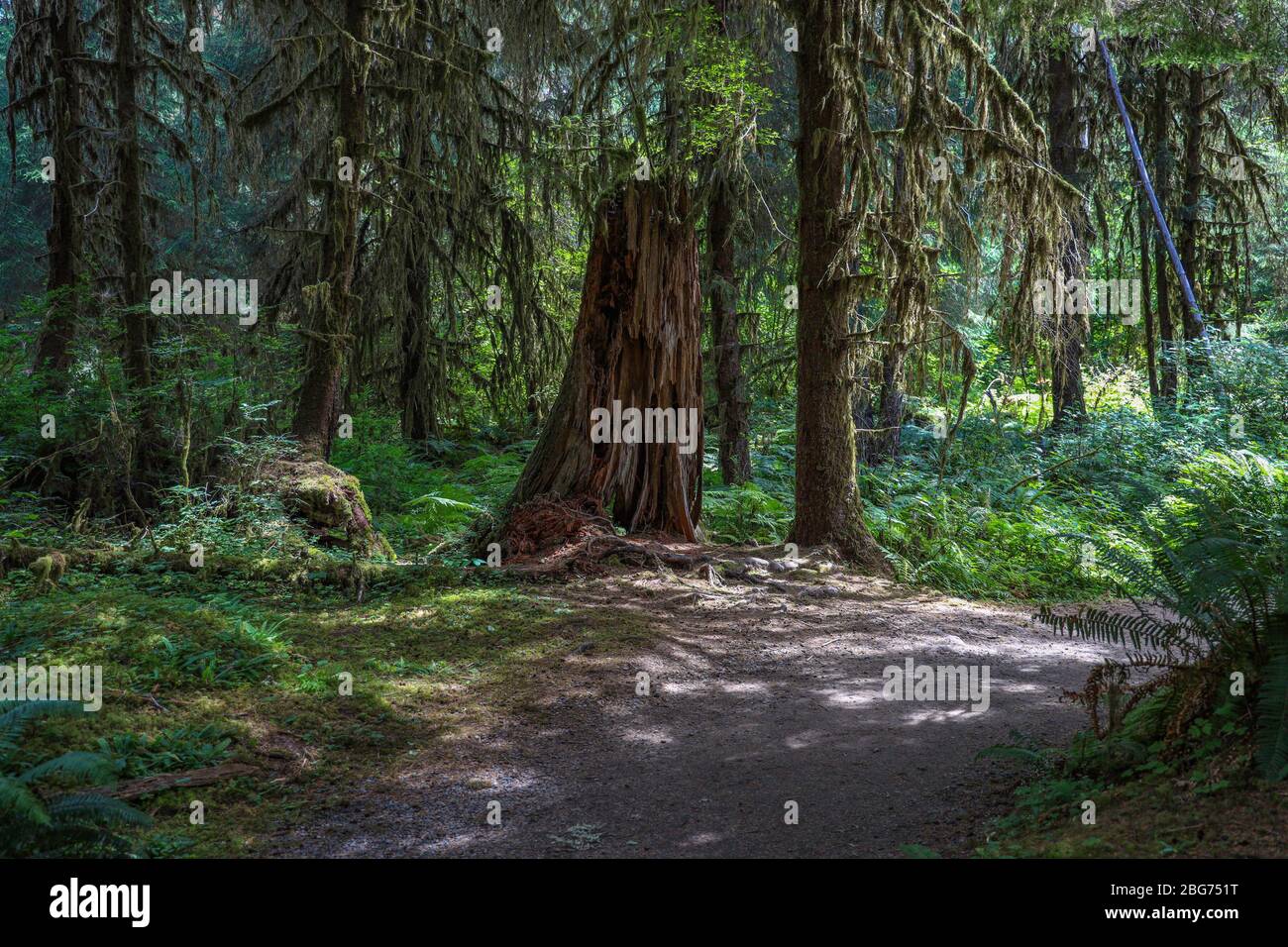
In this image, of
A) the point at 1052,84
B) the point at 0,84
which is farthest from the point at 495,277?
the point at 0,84

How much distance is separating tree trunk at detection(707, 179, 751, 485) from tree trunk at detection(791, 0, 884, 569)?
3040mm

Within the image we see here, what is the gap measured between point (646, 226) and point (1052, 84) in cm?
1100

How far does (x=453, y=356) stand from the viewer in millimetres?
15562

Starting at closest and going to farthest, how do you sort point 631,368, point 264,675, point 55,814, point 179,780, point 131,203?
point 55,814
point 179,780
point 264,675
point 631,368
point 131,203

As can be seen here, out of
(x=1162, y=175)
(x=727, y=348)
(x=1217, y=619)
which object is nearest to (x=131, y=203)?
(x=727, y=348)

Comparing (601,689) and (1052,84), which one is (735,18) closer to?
(1052,84)

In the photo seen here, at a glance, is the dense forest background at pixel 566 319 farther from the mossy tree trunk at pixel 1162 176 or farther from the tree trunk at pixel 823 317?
the mossy tree trunk at pixel 1162 176

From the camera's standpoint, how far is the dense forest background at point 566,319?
921 cm

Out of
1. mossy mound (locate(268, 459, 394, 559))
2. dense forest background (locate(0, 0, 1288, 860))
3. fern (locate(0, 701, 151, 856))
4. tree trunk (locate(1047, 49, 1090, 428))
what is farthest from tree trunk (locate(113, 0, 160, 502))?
tree trunk (locate(1047, 49, 1090, 428))

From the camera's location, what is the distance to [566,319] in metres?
15.8

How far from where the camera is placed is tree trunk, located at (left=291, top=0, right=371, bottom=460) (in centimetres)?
1064

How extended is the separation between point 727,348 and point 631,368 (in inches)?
137

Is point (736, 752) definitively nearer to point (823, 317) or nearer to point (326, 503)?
point (823, 317)

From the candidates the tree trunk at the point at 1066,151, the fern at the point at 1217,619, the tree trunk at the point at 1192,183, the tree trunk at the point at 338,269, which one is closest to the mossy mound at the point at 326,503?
the tree trunk at the point at 338,269
